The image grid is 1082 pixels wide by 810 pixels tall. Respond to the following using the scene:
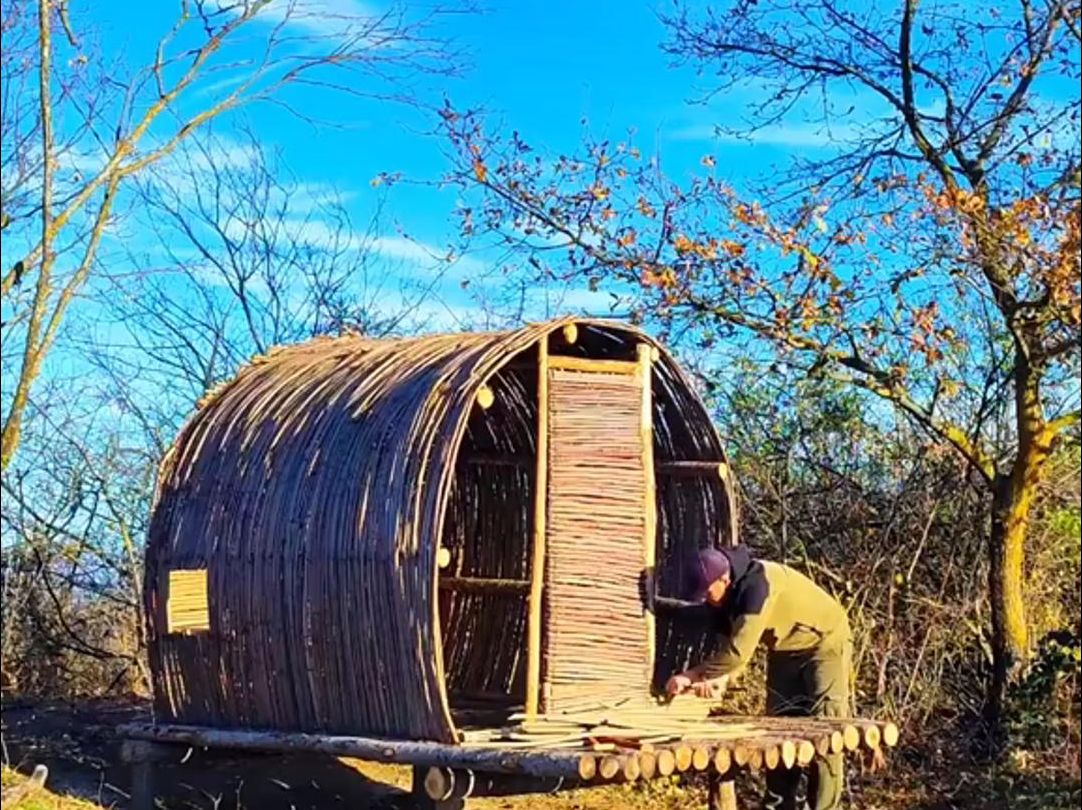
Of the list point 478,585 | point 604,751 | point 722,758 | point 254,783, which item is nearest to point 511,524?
point 478,585

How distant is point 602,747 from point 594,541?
1.70m

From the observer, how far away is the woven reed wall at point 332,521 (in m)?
8.22

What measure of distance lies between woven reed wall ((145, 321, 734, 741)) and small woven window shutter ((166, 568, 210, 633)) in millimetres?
76

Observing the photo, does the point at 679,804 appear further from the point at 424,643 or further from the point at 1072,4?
the point at 1072,4

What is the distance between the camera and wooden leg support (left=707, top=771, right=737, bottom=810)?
9.11 m

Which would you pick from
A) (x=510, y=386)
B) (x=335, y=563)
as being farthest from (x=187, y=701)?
(x=510, y=386)

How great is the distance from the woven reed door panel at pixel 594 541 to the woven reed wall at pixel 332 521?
485 millimetres

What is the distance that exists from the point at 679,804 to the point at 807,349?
10.9 ft

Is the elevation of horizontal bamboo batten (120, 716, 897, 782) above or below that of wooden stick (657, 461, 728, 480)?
below

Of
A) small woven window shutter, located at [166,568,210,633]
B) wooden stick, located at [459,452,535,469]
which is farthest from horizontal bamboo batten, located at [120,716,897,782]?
wooden stick, located at [459,452,535,469]

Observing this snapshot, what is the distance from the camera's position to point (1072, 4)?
9.88m

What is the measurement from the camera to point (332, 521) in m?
8.62

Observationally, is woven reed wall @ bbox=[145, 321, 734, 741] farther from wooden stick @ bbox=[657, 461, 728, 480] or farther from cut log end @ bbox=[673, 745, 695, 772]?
cut log end @ bbox=[673, 745, 695, 772]

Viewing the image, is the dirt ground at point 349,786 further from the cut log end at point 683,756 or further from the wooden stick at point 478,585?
the cut log end at point 683,756
